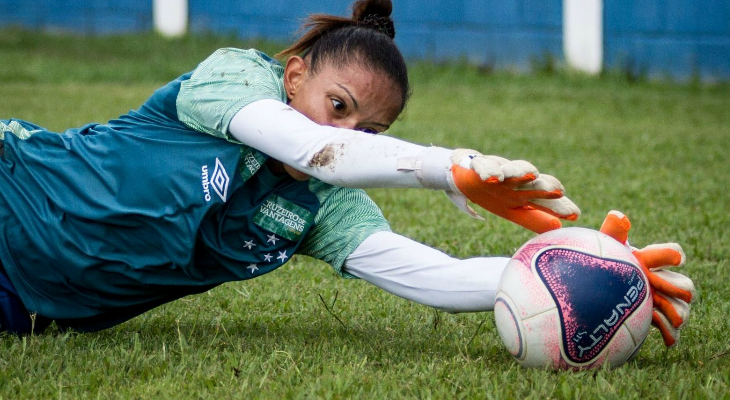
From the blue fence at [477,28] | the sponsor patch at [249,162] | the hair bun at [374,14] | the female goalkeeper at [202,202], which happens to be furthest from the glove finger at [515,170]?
the blue fence at [477,28]

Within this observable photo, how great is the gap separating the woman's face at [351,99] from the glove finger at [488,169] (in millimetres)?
577

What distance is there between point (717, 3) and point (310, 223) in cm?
916

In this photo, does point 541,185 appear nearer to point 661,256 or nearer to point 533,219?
point 533,219

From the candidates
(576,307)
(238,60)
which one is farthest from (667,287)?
(238,60)

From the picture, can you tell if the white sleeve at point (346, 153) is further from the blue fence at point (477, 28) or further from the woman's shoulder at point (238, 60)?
the blue fence at point (477, 28)

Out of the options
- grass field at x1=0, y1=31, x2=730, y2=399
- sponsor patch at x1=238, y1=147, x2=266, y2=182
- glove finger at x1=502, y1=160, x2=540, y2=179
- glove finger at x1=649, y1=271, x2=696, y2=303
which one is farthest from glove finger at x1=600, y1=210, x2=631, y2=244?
sponsor patch at x1=238, y1=147, x2=266, y2=182

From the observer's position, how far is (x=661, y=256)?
8.07 feet

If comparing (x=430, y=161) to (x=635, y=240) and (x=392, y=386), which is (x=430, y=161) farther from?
(x=635, y=240)

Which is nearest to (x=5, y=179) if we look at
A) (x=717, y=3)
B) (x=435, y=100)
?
(x=435, y=100)

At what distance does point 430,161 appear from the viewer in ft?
7.14

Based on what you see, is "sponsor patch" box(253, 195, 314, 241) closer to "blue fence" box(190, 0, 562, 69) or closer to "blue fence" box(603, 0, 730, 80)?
"blue fence" box(603, 0, 730, 80)

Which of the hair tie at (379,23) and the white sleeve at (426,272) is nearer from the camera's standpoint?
the white sleeve at (426,272)

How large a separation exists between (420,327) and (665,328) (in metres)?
0.77

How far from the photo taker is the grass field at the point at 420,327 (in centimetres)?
229
